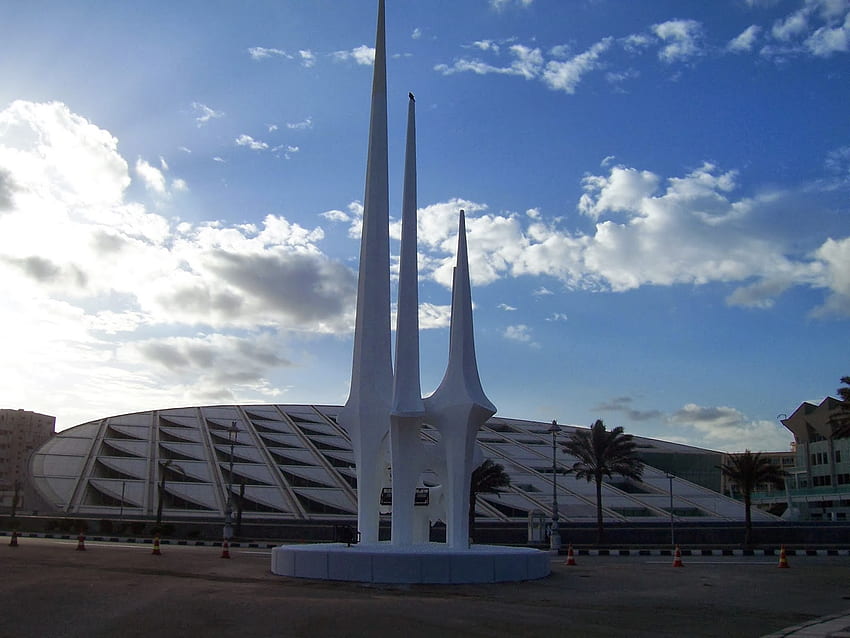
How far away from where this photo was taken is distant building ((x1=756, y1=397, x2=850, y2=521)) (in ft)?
189

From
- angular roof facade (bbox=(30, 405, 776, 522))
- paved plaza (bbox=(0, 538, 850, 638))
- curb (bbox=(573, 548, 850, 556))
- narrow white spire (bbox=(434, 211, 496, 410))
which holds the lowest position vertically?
curb (bbox=(573, 548, 850, 556))

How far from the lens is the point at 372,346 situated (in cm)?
2508

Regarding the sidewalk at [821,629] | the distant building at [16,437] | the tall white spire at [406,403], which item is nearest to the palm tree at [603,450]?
the tall white spire at [406,403]

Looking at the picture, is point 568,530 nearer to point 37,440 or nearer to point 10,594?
point 10,594

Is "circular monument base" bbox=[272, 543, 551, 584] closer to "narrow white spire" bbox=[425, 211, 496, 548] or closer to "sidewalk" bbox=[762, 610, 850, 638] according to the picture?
"narrow white spire" bbox=[425, 211, 496, 548]

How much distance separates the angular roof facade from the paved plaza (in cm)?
2154

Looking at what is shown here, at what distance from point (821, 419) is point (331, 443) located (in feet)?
133

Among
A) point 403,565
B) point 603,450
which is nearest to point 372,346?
→ point 403,565

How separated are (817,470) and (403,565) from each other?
60.7m

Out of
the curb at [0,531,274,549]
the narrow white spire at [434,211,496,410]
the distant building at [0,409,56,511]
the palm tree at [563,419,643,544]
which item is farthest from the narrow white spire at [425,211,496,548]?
the distant building at [0,409,56,511]

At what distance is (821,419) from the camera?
69688mm

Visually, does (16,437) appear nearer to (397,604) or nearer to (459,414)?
(459,414)

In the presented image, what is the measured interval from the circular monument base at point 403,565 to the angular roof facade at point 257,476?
21.5 m

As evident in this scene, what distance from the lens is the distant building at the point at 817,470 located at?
57.8 metres
